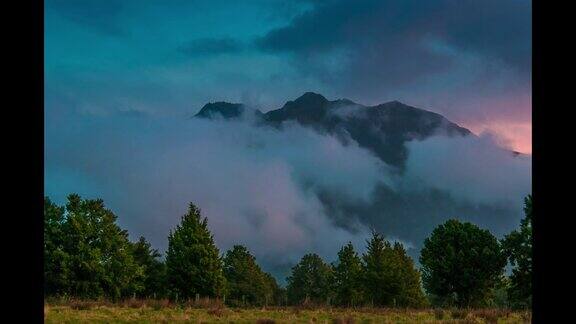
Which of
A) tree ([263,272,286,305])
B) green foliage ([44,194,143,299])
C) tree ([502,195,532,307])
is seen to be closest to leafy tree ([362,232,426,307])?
tree ([502,195,532,307])

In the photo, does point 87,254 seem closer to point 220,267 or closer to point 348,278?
point 220,267

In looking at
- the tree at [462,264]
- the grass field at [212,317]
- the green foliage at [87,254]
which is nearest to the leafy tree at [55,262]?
the green foliage at [87,254]

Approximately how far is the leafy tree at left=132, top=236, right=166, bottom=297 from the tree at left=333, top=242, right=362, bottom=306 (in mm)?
9122

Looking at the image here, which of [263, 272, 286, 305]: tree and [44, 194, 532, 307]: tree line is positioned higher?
[44, 194, 532, 307]: tree line

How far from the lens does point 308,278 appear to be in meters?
42.6

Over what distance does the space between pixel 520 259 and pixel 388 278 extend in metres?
6.11

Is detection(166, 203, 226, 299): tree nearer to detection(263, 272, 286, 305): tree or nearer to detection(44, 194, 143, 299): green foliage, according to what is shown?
detection(44, 194, 143, 299): green foliage

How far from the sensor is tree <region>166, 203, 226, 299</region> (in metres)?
28.6

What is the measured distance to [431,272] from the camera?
31.7m

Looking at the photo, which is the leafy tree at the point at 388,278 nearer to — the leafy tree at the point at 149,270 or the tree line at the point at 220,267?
the tree line at the point at 220,267

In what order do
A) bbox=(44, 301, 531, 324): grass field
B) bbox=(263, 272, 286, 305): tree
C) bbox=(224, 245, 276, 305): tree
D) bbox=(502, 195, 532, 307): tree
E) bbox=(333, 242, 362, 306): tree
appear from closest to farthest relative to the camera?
bbox=(44, 301, 531, 324): grass field < bbox=(502, 195, 532, 307): tree < bbox=(333, 242, 362, 306): tree < bbox=(224, 245, 276, 305): tree < bbox=(263, 272, 286, 305): tree
